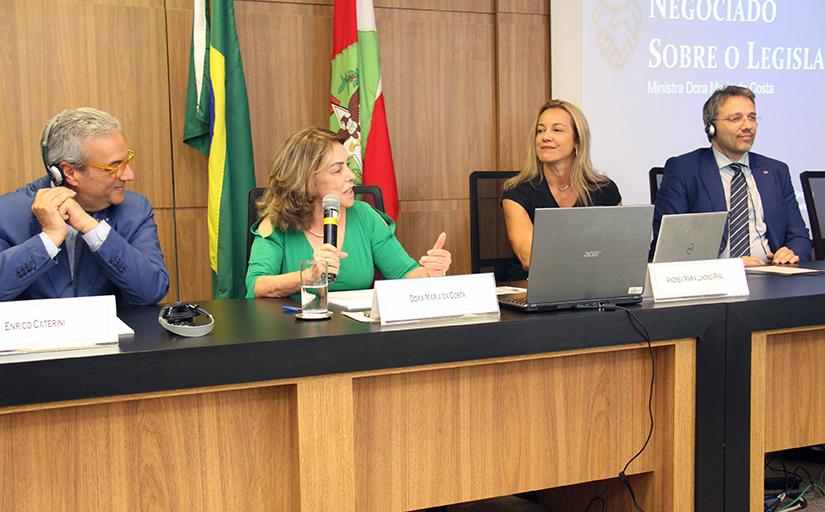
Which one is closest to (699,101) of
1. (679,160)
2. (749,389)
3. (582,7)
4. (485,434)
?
(582,7)

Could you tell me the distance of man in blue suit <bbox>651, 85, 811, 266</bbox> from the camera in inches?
125

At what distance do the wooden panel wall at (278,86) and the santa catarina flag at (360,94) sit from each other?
19 cm

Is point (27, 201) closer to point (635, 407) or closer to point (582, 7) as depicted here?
point (635, 407)

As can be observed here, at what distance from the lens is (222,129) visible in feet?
11.6

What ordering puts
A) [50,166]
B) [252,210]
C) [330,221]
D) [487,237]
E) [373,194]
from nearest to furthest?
1. [330,221]
2. [50,166]
3. [252,210]
4. [373,194]
5. [487,237]

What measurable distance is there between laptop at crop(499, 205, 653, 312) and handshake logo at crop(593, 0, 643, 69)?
2377 millimetres

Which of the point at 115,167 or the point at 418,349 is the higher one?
the point at 115,167

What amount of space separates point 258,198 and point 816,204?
2318 millimetres

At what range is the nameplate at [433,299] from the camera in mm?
1774

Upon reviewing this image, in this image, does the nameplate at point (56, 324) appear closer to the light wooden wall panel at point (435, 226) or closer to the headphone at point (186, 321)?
the headphone at point (186, 321)

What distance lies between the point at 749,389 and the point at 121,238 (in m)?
1.60

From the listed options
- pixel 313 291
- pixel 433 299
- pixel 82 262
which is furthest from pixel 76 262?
pixel 433 299

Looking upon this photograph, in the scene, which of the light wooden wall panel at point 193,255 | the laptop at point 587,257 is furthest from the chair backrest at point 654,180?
the light wooden wall panel at point 193,255

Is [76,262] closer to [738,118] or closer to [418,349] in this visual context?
[418,349]
